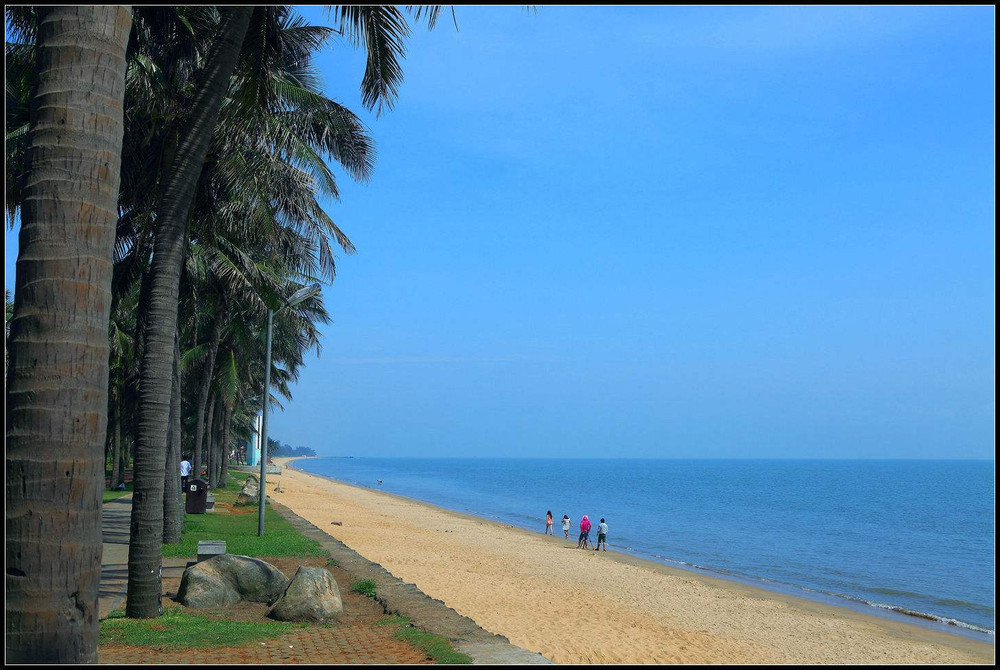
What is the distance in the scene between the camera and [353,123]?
Result: 1427 cm

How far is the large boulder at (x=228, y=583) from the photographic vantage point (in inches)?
376

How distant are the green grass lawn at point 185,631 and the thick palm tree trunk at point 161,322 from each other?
0.97ft

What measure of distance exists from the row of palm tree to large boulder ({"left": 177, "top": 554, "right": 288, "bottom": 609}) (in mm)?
773

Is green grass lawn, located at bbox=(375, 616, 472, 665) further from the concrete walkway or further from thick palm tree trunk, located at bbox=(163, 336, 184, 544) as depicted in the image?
thick palm tree trunk, located at bbox=(163, 336, 184, 544)

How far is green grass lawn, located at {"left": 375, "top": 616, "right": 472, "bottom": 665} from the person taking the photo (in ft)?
22.9

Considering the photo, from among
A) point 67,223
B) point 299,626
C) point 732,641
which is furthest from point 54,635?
point 732,641

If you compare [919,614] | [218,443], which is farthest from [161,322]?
[218,443]

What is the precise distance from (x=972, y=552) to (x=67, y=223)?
48845 mm

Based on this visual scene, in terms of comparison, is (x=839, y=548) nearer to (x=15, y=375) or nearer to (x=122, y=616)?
(x=122, y=616)

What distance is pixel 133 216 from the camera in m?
13.7

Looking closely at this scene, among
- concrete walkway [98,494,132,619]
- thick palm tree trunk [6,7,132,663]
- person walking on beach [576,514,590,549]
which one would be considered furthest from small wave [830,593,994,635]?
thick palm tree trunk [6,7,132,663]

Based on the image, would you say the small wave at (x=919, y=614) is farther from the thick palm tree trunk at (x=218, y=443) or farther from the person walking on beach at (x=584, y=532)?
the thick palm tree trunk at (x=218, y=443)

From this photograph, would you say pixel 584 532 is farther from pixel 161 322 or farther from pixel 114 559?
pixel 161 322

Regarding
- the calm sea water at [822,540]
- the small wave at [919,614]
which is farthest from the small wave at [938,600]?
the small wave at [919,614]
